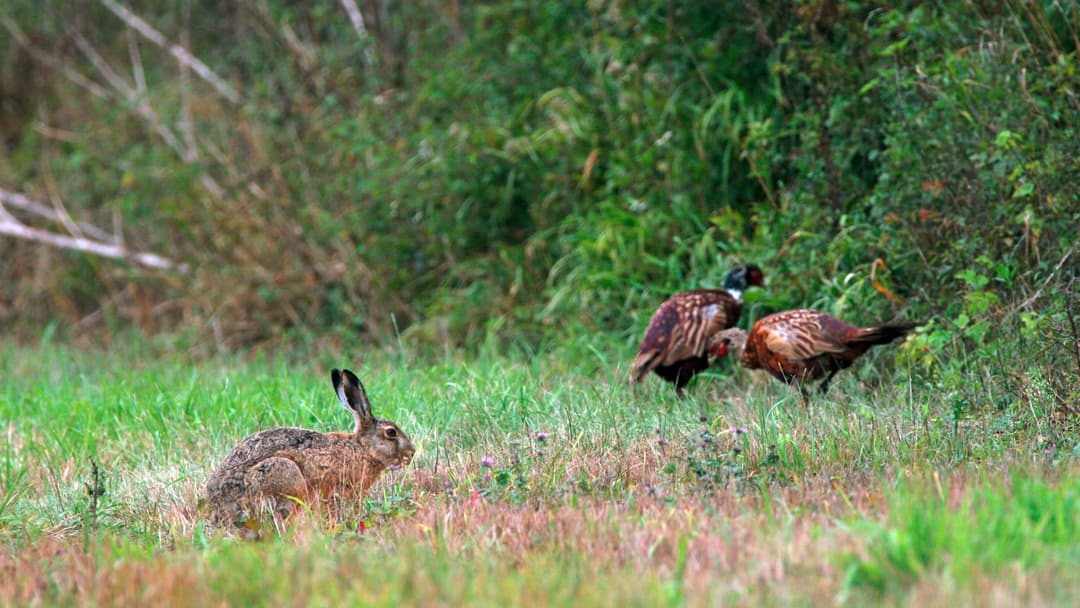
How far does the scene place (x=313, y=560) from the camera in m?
4.27

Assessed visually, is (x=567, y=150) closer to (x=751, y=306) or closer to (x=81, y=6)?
(x=751, y=306)

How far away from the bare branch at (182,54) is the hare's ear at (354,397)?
29.8 ft

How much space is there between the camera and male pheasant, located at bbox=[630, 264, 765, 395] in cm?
780

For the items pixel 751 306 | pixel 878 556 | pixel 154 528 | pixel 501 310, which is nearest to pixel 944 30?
pixel 751 306

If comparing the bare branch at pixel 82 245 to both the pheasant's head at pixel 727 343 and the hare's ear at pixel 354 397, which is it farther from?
the hare's ear at pixel 354 397

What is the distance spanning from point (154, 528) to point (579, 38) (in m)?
6.91

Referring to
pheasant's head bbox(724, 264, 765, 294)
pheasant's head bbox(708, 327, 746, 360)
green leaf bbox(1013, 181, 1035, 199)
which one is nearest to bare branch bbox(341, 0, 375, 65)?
pheasant's head bbox(724, 264, 765, 294)

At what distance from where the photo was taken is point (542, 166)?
445 inches

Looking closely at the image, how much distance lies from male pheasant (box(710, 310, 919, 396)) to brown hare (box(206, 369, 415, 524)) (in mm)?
2380

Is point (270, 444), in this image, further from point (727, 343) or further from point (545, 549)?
point (727, 343)

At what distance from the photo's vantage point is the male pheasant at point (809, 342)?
7215 mm

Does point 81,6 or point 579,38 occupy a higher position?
point 81,6

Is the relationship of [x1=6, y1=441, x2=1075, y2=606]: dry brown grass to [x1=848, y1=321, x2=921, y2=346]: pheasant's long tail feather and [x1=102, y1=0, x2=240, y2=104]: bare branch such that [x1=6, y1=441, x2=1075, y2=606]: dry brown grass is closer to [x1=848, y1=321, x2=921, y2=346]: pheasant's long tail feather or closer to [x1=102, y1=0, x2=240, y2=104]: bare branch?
[x1=848, y1=321, x2=921, y2=346]: pheasant's long tail feather

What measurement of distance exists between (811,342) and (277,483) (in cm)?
334
